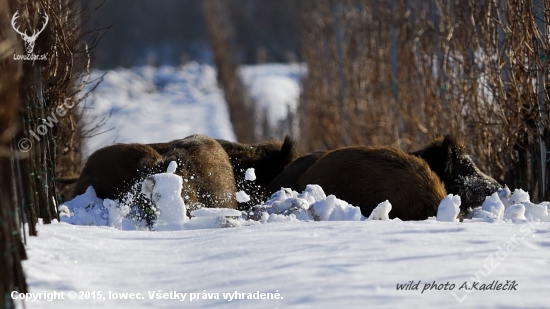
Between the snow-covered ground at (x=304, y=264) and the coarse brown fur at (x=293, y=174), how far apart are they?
132 centimetres

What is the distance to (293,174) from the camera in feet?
20.9

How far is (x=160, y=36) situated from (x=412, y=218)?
6979cm

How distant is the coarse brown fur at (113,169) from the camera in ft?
20.1

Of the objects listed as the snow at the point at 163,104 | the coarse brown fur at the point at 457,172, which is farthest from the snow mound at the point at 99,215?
the snow at the point at 163,104

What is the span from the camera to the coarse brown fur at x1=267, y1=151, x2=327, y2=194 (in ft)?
20.6

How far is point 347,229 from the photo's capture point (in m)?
4.19

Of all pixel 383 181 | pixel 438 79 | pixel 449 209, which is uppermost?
Result: pixel 438 79

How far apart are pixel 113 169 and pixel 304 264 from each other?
3136mm

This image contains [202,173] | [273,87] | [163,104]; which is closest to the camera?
[202,173]

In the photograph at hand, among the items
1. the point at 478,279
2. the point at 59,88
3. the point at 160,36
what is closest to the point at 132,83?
the point at 160,36

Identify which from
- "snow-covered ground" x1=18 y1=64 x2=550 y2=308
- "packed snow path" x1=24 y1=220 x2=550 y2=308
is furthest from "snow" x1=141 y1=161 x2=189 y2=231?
"packed snow path" x1=24 y1=220 x2=550 y2=308

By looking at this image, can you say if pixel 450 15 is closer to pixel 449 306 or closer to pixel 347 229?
pixel 347 229
